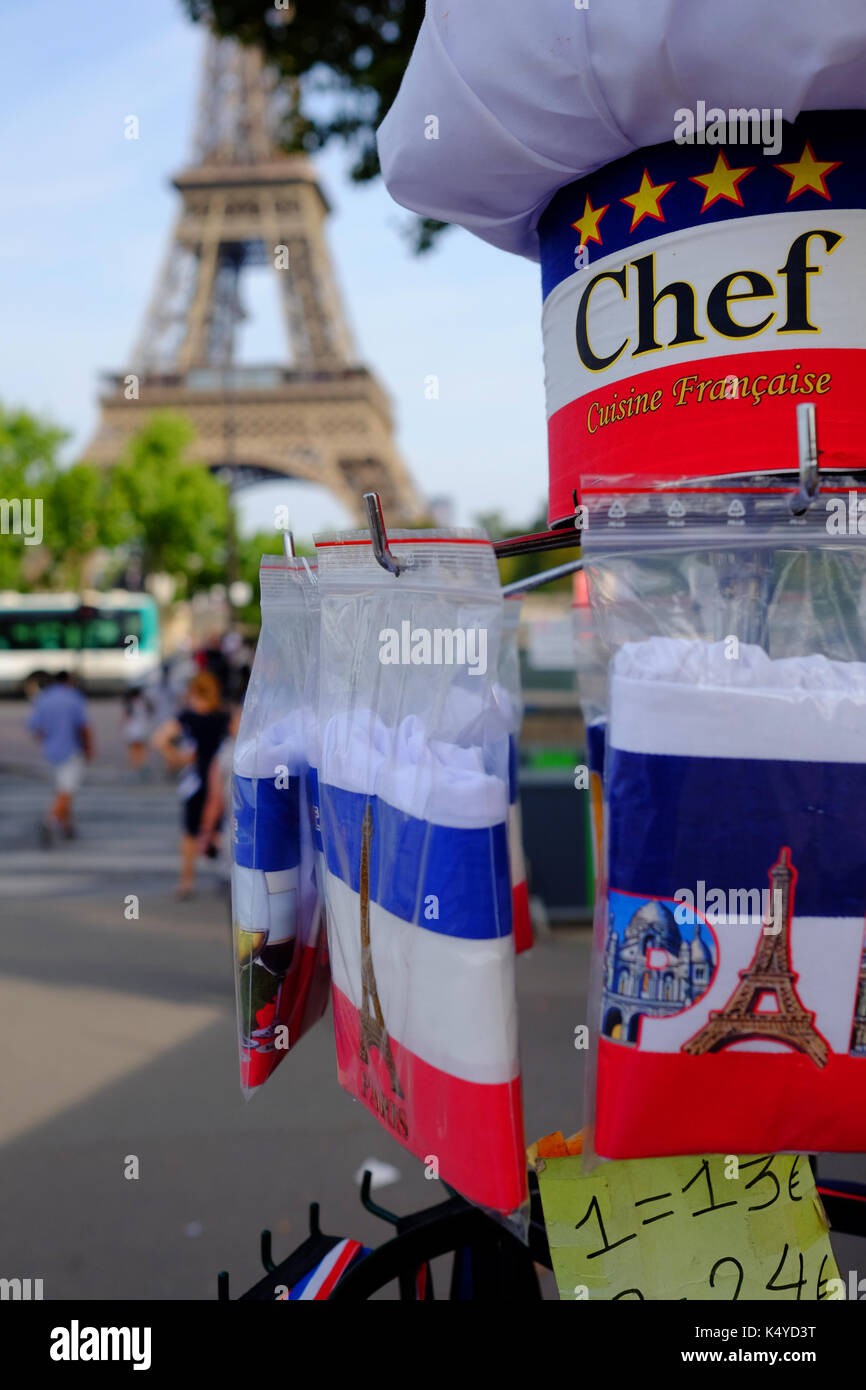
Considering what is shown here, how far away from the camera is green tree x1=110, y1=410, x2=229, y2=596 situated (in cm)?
4632

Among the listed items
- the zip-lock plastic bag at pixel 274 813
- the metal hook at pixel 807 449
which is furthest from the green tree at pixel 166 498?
the metal hook at pixel 807 449

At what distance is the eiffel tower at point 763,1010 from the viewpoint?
1.00 m

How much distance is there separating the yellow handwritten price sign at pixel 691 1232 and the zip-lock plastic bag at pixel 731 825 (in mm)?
274

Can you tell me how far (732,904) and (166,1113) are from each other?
395 centimetres

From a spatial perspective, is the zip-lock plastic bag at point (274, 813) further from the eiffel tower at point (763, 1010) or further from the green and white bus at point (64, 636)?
the green and white bus at point (64, 636)

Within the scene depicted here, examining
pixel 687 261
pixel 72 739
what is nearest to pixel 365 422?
pixel 72 739

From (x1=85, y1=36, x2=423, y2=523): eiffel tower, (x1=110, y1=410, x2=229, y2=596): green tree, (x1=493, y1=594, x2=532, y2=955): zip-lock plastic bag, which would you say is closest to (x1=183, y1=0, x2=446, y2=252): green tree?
(x1=493, y1=594, x2=532, y2=955): zip-lock plastic bag

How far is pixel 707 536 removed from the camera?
41.3 inches

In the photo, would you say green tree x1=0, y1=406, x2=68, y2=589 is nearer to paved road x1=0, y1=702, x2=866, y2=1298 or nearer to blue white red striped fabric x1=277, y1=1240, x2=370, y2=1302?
paved road x1=0, y1=702, x2=866, y2=1298

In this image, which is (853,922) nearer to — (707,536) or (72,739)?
(707,536)

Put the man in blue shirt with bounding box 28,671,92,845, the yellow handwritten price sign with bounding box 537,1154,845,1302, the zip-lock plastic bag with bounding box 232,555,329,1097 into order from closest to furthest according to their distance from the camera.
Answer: the yellow handwritten price sign with bounding box 537,1154,845,1302 → the zip-lock plastic bag with bounding box 232,555,329,1097 → the man in blue shirt with bounding box 28,671,92,845

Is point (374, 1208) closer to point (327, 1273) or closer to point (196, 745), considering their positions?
point (327, 1273)

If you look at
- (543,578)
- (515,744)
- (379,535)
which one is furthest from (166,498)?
(379,535)
